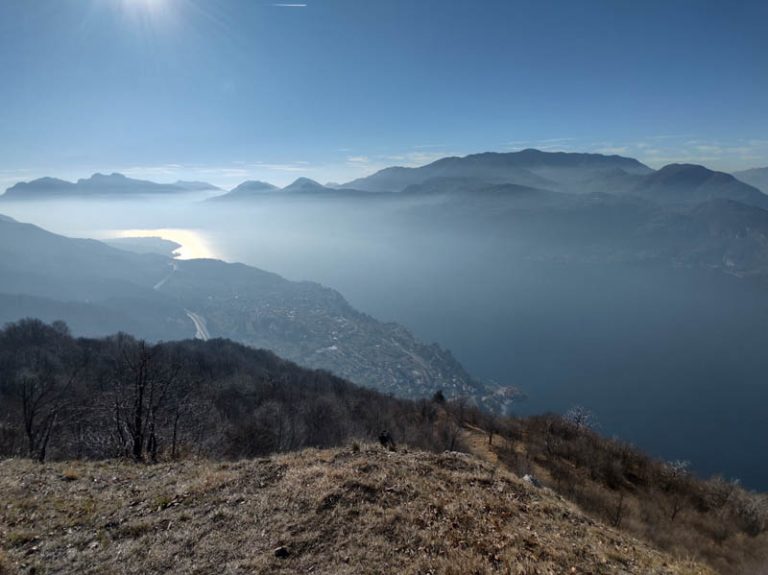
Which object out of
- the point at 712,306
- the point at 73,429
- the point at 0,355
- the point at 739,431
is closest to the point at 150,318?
the point at 0,355

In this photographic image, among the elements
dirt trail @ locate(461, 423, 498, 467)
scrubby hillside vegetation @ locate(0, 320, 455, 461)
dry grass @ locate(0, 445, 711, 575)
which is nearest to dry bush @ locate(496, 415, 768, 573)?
dirt trail @ locate(461, 423, 498, 467)

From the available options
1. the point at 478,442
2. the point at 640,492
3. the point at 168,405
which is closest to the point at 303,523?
the point at 168,405

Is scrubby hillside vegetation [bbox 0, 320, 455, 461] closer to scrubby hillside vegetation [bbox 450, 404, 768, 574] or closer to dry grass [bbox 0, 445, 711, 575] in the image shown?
dry grass [bbox 0, 445, 711, 575]

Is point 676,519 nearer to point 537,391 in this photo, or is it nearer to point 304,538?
point 304,538

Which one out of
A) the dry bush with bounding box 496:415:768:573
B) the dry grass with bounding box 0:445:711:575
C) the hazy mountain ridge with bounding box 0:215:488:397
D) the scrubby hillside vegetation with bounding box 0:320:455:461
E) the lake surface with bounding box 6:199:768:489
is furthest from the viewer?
the hazy mountain ridge with bounding box 0:215:488:397

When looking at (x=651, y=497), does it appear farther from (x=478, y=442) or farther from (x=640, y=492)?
(x=478, y=442)

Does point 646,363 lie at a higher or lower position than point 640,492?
lower
